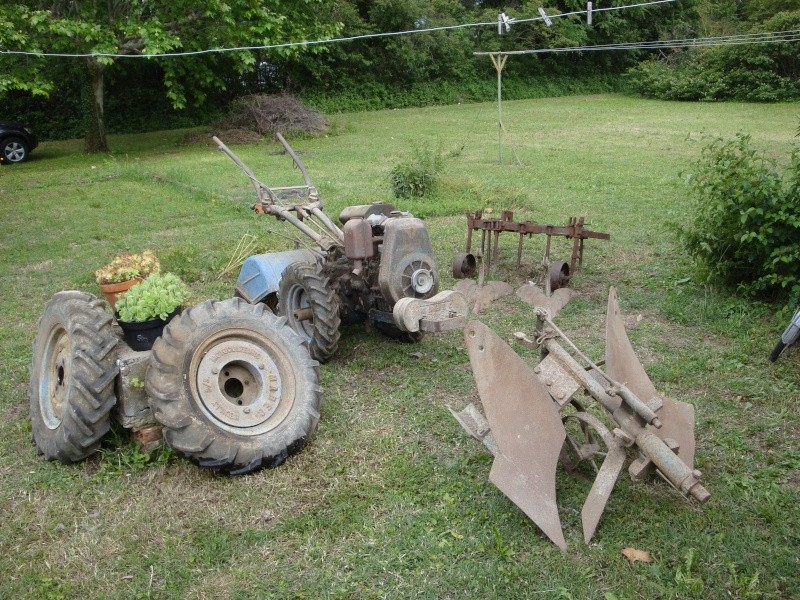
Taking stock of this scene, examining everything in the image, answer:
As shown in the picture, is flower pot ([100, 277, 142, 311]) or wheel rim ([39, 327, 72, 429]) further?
flower pot ([100, 277, 142, 311])

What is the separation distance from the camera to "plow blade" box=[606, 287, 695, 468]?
11.3 ft

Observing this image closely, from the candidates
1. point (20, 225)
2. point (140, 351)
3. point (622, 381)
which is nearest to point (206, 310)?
point (140, 351)

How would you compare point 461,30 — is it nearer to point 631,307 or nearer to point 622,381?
point 631,307

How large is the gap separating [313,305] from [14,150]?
1526cm

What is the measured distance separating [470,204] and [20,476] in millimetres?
7201

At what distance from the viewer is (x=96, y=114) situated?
17.6 m

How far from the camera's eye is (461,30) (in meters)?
29.8

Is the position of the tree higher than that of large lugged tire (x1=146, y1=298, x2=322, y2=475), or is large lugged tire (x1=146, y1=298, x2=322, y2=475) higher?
the tree

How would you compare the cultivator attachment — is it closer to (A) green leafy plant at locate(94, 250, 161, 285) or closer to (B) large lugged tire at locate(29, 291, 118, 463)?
(B) large lugged tire at locate(29, 291, 118, 463)

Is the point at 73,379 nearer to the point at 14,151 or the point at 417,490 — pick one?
the point at 417,490

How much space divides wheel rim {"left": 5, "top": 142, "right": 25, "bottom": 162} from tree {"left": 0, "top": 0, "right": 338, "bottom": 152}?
1764 millimetres

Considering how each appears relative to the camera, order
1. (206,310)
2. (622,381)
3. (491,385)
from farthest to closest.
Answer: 1. (206,310)
2. (622,381)
3. (491,385)

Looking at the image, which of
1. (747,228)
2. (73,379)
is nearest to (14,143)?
(73,379)

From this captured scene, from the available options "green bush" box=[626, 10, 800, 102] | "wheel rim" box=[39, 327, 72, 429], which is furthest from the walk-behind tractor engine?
"green bush" box=[626, 10, 800, 102]
